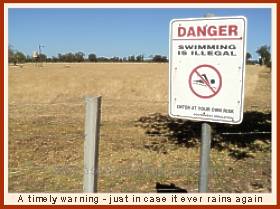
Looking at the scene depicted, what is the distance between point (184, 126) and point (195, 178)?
5.29 meters

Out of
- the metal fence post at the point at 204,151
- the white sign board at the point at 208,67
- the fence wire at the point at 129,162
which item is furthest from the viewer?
the fence wire at the point at 129,162

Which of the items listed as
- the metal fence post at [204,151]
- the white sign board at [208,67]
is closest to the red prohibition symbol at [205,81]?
the white sign board at [208,67]

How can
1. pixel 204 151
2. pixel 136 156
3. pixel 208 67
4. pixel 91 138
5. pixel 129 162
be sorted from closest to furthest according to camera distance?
pixel 208 67 → pixel 204 151 → pixel 91 138 → pixel 129 162 → pixel 136 156

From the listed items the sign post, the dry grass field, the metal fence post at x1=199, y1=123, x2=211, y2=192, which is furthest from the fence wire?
the sign post

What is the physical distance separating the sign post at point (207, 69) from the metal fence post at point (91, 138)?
780 millimetres

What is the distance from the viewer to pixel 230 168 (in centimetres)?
852

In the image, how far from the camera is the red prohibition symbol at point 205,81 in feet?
11.6

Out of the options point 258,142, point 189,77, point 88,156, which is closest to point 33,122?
point 258,142

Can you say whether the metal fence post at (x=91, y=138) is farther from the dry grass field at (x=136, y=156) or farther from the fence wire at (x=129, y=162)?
the dry grass field at (x=136, y=156)

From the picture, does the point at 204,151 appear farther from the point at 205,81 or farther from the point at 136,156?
the point at 136,156

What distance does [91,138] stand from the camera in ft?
13.7

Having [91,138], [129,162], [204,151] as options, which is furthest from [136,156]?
[204,151]

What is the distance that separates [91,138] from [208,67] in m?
1.37

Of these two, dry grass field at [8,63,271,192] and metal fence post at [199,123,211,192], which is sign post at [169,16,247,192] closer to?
metal fence post at [199,123,211,192]
